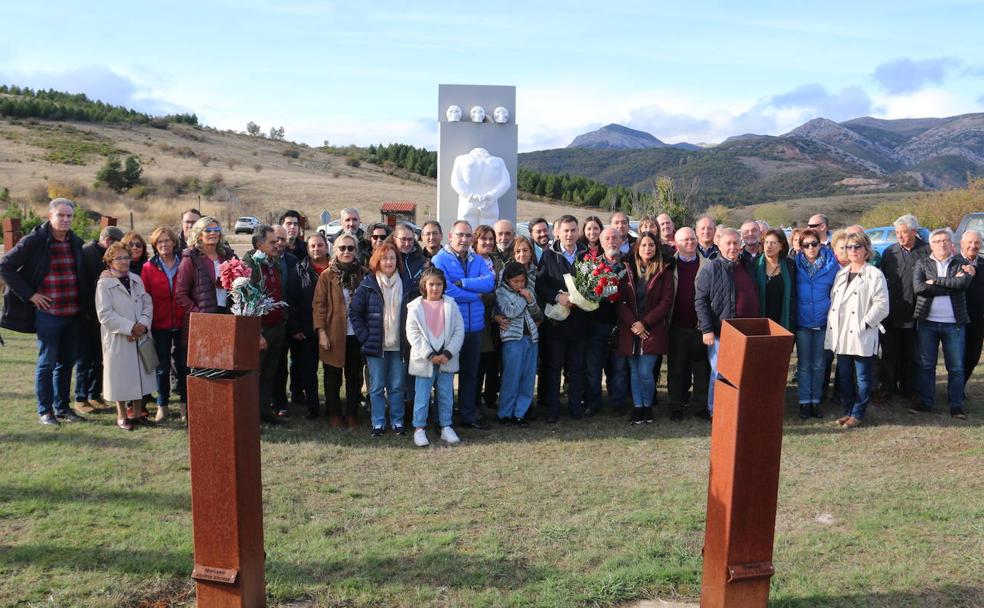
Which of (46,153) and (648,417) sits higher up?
(46,153)

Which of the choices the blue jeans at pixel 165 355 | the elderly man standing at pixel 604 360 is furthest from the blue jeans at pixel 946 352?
the blue jeans at pixel 165 355

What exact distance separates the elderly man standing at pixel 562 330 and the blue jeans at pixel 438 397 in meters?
1.07

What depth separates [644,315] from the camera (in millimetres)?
6719

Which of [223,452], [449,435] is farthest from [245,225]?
[223,452]

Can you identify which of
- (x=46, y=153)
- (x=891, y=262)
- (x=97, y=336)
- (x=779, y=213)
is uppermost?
(x=46, y=153)

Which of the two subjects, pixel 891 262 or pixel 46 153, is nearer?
pixel 891 262

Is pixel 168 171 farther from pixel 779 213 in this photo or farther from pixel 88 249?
pixel 88 249

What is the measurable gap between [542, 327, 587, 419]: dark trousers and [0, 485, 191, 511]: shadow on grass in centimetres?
330

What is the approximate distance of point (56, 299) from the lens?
6.28 metres

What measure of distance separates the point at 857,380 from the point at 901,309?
1031 millimetres

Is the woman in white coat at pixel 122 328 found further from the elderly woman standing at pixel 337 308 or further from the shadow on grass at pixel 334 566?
the shadow on grass at pixel 334 566

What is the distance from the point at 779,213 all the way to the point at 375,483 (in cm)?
4918

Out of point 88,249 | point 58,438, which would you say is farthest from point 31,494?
point 88,249

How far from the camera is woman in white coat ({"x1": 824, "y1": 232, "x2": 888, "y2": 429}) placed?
21.6 feet
